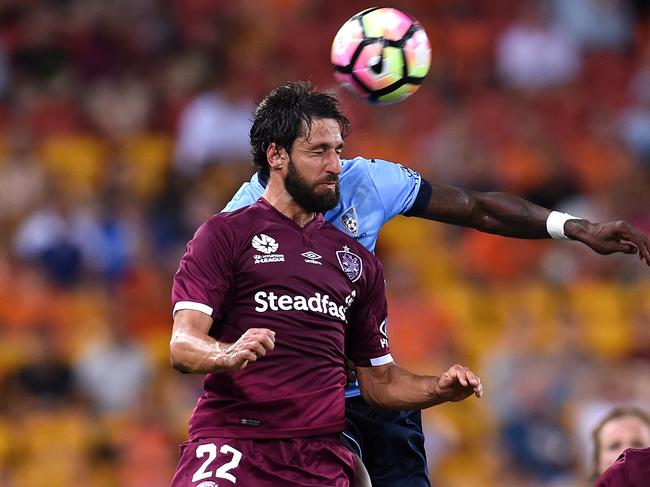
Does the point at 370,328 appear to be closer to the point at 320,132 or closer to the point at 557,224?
the point at 320,132

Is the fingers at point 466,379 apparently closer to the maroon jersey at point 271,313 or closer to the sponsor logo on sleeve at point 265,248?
the maroon jersey at point 271,313

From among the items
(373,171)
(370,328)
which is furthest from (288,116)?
(370,328)

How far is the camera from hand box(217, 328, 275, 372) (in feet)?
14.0

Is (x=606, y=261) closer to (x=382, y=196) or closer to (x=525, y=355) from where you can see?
(x=525, y=355)

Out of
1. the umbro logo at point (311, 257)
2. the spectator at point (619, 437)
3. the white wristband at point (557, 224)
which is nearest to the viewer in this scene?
the umbro logo at point (311, 257)

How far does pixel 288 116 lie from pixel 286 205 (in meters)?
0.34

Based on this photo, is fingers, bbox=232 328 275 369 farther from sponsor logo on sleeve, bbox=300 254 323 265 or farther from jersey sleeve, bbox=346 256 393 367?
jersey sleeve, bbox=346 256 393 367

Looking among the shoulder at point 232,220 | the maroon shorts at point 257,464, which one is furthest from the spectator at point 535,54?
the maroon shorts at point 257,464

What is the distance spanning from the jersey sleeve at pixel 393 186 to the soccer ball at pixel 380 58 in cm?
30

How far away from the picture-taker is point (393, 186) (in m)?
5.77

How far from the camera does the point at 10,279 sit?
10.7m

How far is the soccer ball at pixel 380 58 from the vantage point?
580 centimetres

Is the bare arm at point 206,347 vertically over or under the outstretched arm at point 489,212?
under

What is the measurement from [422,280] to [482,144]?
1.51 metres
